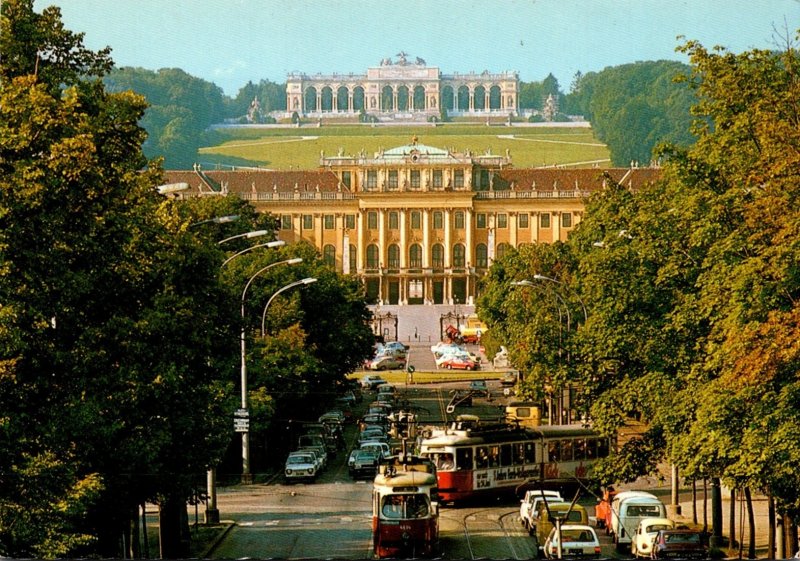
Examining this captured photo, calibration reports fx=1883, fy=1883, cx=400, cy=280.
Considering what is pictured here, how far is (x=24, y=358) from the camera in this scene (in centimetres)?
3084

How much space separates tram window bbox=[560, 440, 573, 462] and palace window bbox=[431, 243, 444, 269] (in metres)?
138

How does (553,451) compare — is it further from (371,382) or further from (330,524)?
(371,382)

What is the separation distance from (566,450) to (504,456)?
3.28 meters

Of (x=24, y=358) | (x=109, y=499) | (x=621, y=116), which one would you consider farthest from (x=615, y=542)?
(x=621, y=116)

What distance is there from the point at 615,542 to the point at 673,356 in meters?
4.65

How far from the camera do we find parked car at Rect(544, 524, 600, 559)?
3697 centimetres

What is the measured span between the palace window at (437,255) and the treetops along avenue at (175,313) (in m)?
146

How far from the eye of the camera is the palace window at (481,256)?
191625 millimetres

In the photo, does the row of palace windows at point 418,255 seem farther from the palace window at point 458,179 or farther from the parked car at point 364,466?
the parked car at point 364,466

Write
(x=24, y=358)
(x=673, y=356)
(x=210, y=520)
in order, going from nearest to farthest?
1. (x=24, y=358)
2. (x=673, y=356)
3. (x=210, y=520)

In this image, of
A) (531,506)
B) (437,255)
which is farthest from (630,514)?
(437,255)

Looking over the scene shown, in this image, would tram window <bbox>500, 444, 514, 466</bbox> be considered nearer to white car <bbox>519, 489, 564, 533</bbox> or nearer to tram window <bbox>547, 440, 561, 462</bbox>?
tram window <bbox>547, 440, 561, 462</bbox>

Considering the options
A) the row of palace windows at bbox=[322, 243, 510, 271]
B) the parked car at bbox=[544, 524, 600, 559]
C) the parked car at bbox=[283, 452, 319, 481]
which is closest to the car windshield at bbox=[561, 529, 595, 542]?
the parked car at bbox=[544, 524, 600, 559]

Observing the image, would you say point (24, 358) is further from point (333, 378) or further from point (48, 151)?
point (333, 378)
